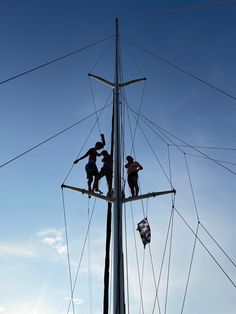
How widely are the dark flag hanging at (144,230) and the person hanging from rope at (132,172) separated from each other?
1.23 meters

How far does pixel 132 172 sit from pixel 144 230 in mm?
2080

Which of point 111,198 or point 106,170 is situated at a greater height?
point 106,170

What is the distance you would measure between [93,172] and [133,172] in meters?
1.32

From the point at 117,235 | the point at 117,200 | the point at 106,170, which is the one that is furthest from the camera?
the point at 106,170

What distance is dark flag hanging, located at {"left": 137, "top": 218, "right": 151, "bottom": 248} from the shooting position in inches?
545

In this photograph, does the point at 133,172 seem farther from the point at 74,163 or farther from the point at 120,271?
the point at 120,271

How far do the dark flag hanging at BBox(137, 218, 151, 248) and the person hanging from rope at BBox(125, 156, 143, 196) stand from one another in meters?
1.23

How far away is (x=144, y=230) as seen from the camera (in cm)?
1391

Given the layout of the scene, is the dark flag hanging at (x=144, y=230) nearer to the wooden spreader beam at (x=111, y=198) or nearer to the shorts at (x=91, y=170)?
the wooden spreader beam at (x=111, y=198)

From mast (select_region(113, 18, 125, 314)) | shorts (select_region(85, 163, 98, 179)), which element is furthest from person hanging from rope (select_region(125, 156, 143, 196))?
mast (select_region(113, 18, 125, 314))

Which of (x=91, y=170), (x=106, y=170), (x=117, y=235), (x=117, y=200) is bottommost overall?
(x=117, y=235)

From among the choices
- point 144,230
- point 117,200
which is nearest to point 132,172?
point 144,230

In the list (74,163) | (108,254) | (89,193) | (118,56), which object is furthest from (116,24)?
(108,254)

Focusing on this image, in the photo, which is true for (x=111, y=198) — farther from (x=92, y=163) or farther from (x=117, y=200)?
(x=92, y=163)
